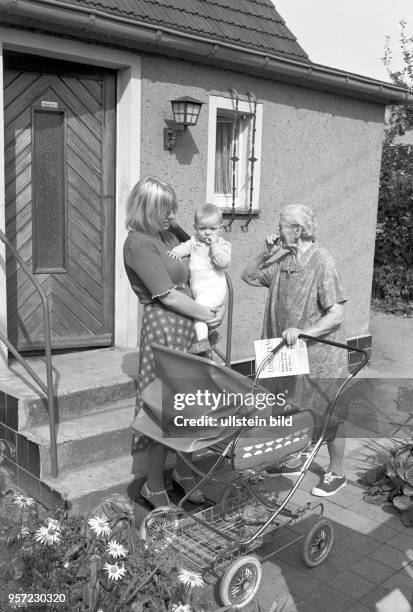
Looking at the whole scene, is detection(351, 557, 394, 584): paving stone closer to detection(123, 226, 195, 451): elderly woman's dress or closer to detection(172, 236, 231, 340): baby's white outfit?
detection(123, 226, 195, 451): elderly woman's dress

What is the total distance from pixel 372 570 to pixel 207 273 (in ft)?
6.39

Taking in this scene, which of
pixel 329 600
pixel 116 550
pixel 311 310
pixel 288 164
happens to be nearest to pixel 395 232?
Answer: pixel 288 164

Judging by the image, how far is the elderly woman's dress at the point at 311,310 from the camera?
401 cm

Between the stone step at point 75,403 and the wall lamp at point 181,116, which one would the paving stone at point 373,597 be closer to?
the stone step at point 75,403

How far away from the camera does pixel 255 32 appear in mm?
6844

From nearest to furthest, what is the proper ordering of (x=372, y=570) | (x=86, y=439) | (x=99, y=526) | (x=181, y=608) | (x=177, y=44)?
(x=181, y=608)
(x=99, y=526)
(x=372, y=570)
(x=86, y=439)
(x=177, y=44)

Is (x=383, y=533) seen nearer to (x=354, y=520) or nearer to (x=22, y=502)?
(x=354, y=520)

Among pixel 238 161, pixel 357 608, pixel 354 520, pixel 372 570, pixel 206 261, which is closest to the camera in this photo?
pixel 357 608

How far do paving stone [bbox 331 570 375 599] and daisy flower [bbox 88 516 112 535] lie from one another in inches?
60.3

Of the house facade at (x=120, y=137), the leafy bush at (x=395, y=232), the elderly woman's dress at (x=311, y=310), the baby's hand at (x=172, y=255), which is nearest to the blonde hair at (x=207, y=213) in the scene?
the baby's hand at (x=172, y=255)

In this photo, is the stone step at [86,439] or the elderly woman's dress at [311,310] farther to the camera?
the stone step at [86,439]

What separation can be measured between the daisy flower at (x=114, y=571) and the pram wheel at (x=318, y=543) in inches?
58.0

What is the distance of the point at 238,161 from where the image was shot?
6.60 metres

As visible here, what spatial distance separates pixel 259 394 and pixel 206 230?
113 centimetres
